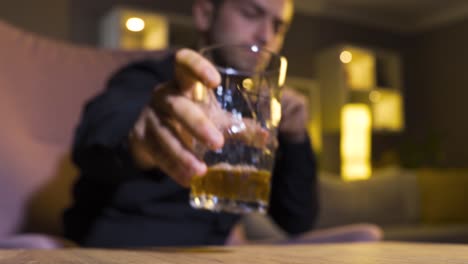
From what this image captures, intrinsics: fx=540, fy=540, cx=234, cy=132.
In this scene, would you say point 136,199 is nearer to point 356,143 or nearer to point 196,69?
point 196,69

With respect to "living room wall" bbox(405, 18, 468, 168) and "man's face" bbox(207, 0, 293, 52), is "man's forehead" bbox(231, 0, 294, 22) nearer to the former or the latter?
"man's face" bbox(207, 0, 293, 52)

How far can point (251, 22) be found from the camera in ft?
4.45

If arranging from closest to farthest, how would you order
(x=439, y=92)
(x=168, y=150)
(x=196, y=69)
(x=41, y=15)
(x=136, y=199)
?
(x=196, y=69), (x=168, y=150), (x=136, y=199), (x=41, y=15), (x=439, y=92)

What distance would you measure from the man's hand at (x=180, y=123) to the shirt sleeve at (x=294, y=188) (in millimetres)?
486

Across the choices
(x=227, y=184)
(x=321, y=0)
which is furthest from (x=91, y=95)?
(x=321, y=0)

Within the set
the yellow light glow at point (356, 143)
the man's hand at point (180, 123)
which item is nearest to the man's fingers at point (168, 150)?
the man's hand at point (180, 123)

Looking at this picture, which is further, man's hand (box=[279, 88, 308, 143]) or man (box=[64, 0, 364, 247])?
man's hand (box=[279, 88, 308, 143])

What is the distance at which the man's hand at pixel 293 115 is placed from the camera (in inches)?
32.6

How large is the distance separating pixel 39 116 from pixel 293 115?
714 mm


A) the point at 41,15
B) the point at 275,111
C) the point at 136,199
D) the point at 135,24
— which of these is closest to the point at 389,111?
the point at 135,24

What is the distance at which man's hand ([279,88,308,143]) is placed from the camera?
0.83m

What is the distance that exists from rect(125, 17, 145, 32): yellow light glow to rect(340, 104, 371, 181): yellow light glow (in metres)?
1.97

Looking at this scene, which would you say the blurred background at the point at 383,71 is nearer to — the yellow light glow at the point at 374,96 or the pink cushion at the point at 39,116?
the yellow light glow at the point at 374,96

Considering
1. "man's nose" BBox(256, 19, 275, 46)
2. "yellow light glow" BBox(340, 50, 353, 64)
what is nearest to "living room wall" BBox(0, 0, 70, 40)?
"yellow light glow" BBox(340, 50, 353, 64)
